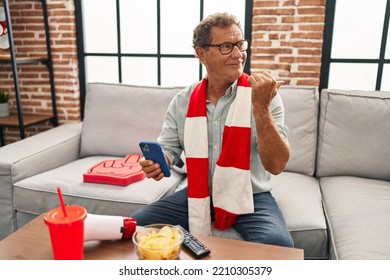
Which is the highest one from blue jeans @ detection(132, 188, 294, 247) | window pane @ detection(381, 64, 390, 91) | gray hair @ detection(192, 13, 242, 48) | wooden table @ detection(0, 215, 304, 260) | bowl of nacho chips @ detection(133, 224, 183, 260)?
gray hair @ detection(192, 13, 242, 48)

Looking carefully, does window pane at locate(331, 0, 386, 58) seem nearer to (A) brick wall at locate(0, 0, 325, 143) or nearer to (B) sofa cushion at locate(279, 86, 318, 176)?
(A) brick wall at locate(0, 0, 325, 143)

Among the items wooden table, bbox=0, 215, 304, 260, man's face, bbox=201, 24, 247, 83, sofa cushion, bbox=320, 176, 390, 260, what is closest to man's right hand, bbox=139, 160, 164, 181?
wooden table, bbox=0, 215, 304, 260

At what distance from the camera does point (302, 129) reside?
6.96 feet

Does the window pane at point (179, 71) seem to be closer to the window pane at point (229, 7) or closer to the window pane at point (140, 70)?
the window pane at point (140, 70)

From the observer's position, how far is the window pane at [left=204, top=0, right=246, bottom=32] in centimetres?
Result: 257

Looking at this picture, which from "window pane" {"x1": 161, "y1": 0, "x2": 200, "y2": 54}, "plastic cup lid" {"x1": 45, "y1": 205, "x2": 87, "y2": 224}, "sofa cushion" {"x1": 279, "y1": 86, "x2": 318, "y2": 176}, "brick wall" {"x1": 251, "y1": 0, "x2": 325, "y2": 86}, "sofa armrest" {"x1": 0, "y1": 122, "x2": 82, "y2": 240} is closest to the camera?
"plastic cup lid" {"x1": 45, "y1": 205, "x2": 87, "y2": 224}

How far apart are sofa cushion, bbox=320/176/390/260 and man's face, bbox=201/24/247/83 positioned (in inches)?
30.1

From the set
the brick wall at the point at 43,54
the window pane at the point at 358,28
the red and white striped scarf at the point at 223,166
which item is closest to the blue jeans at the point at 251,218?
the red and white striped scarf at the point at 223,166

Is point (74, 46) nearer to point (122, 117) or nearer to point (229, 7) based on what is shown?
point (122, 117)

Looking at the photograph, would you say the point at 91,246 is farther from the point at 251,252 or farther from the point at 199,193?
the point at 199,193

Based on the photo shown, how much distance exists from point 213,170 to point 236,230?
→ 277 mm

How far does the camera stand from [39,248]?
1085mm

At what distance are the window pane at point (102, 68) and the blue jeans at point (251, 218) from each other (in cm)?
160

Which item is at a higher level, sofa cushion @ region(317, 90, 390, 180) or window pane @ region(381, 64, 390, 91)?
window pane @ region(381, 64, 390, 91)
